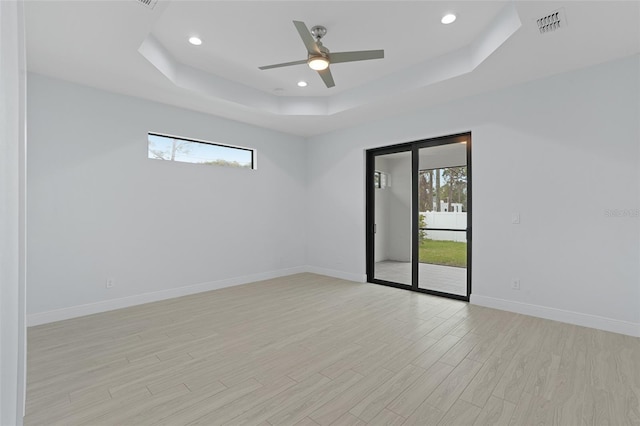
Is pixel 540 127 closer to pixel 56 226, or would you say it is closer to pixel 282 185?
pixel 282 185

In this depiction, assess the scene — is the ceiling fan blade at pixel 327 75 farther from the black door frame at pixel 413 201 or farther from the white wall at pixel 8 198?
the white wall at pixel 8 198

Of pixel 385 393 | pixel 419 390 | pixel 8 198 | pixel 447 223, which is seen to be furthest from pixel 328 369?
pixel 447 223

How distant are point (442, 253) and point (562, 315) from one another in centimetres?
172

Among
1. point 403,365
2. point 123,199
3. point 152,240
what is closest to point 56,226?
point 123,199

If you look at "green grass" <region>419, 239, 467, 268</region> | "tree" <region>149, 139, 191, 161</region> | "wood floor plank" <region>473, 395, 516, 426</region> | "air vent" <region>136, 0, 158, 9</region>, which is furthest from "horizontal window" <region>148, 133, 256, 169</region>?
"wood floor plank" <region>473, 395, 516, 426</region>

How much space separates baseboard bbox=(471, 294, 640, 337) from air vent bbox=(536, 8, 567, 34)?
9.83 feet

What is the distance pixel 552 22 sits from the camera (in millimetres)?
2641

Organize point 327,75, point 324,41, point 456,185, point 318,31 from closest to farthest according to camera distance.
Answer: point 318,31, point 327,75, point 324,41, point 456,185

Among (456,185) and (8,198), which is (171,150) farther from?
(456,185)

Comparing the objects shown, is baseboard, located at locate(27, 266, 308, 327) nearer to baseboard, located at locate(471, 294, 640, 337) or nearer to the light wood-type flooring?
the light wood-type flooring

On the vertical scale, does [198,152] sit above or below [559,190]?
above

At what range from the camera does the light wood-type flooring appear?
2.01 metres

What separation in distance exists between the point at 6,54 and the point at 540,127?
464 centimetres

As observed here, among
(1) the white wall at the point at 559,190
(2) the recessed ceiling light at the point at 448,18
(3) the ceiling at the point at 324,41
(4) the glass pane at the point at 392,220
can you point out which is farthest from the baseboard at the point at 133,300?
(2) the recessed ceiling light at the point at 448,18
